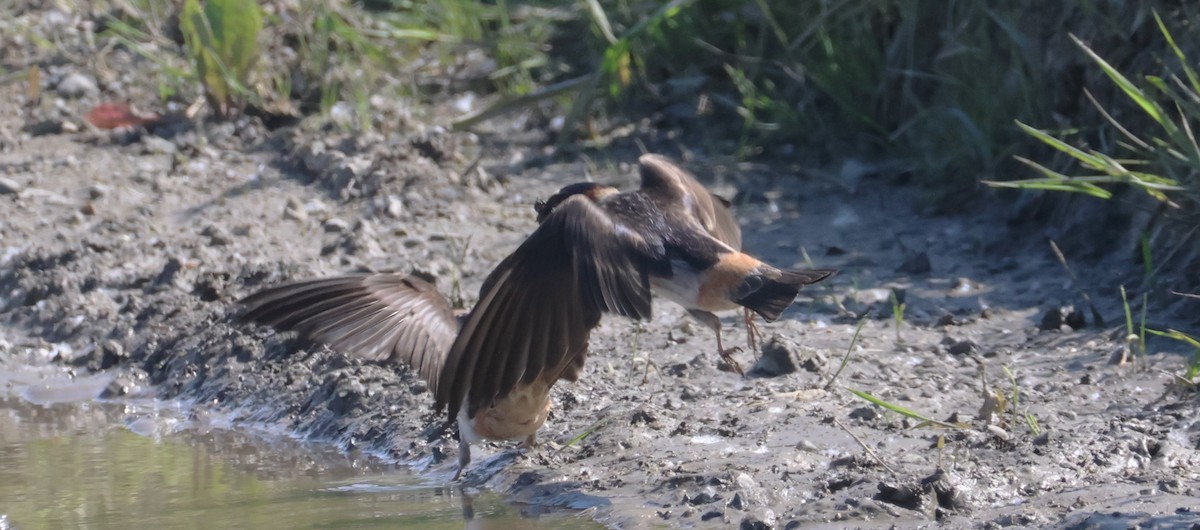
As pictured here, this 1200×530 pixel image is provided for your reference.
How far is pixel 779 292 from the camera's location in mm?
3891

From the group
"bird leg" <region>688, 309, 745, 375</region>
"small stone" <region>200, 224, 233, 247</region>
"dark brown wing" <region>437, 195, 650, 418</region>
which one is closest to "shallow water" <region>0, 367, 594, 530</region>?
"dark brown wing" <region>437, 195, 650, 418</region>

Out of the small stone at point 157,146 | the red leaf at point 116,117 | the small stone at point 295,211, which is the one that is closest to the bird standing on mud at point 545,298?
the small stone at point 295,211

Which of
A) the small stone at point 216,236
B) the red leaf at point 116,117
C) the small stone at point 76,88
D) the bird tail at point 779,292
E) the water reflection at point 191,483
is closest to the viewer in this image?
the bird tail at point 779,292

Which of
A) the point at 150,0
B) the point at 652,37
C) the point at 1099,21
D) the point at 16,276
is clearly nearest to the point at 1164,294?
the point at 1099,21

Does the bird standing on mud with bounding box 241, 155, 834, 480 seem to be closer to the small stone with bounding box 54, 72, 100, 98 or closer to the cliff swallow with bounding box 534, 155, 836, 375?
the cliff swallow with bounding box 534, 155, 836, 375

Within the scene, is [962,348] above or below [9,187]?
below

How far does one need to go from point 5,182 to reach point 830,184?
358 centimetres

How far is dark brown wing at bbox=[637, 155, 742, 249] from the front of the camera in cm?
455

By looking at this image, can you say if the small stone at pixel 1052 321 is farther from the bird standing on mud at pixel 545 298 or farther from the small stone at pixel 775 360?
the bird standing on mud at pixel 545 298

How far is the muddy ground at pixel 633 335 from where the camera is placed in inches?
147

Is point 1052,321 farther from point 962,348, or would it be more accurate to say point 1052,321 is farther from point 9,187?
point 9,187

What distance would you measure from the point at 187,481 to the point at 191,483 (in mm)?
30

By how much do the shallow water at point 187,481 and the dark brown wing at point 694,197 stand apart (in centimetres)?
107

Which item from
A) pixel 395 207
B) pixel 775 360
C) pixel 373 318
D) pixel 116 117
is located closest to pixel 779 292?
pixel 775 360
